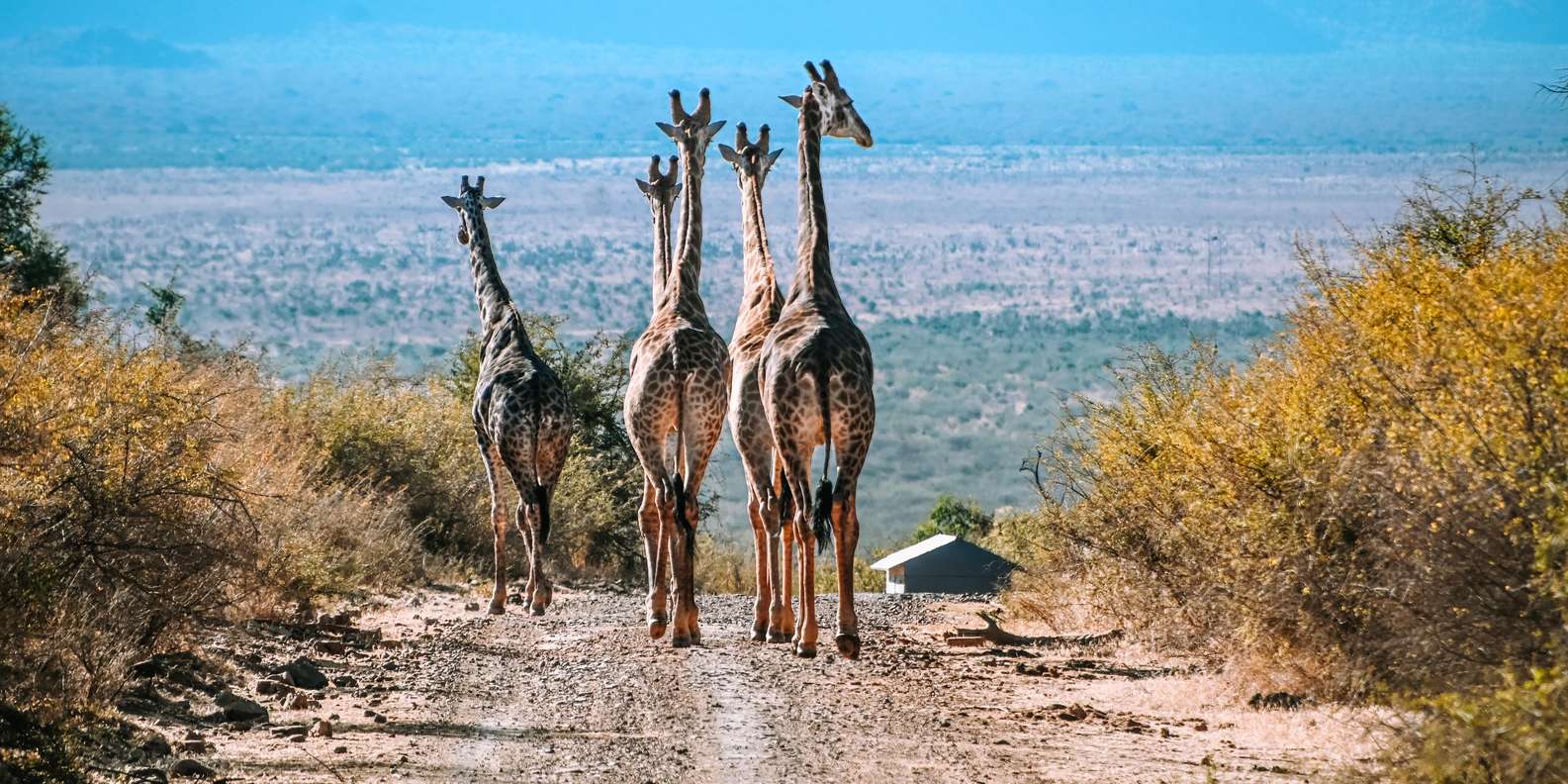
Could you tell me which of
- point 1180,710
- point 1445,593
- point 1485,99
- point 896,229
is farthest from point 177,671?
point 1485,99

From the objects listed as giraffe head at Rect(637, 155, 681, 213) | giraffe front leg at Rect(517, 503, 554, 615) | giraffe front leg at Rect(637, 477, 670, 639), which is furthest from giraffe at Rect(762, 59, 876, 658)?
giraffe head at Rect(637, 155, 681, 213)

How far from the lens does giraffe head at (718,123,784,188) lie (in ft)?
54.2

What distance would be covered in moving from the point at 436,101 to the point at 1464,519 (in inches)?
7077

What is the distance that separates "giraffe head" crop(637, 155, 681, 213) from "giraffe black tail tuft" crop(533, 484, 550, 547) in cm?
270

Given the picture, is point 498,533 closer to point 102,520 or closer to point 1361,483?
point 102,520

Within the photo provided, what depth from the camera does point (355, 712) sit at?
11734 mm

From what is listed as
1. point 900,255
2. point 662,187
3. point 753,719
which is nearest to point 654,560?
point 753,719

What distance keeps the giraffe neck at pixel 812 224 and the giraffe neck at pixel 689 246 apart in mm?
993

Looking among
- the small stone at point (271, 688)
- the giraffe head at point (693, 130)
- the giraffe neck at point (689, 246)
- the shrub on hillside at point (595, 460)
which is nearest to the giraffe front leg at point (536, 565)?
the giraffe neck at point (689, 246)

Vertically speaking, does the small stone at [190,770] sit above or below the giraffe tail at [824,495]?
below

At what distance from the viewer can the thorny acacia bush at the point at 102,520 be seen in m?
10.4

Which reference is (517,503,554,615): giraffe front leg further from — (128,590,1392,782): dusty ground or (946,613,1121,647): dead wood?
(946,613,1121,647): dead wood

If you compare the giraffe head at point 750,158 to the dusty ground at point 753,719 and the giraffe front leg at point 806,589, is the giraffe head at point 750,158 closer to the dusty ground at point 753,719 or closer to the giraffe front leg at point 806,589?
the dusty ground at point 753,719

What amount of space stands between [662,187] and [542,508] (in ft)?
10.2
